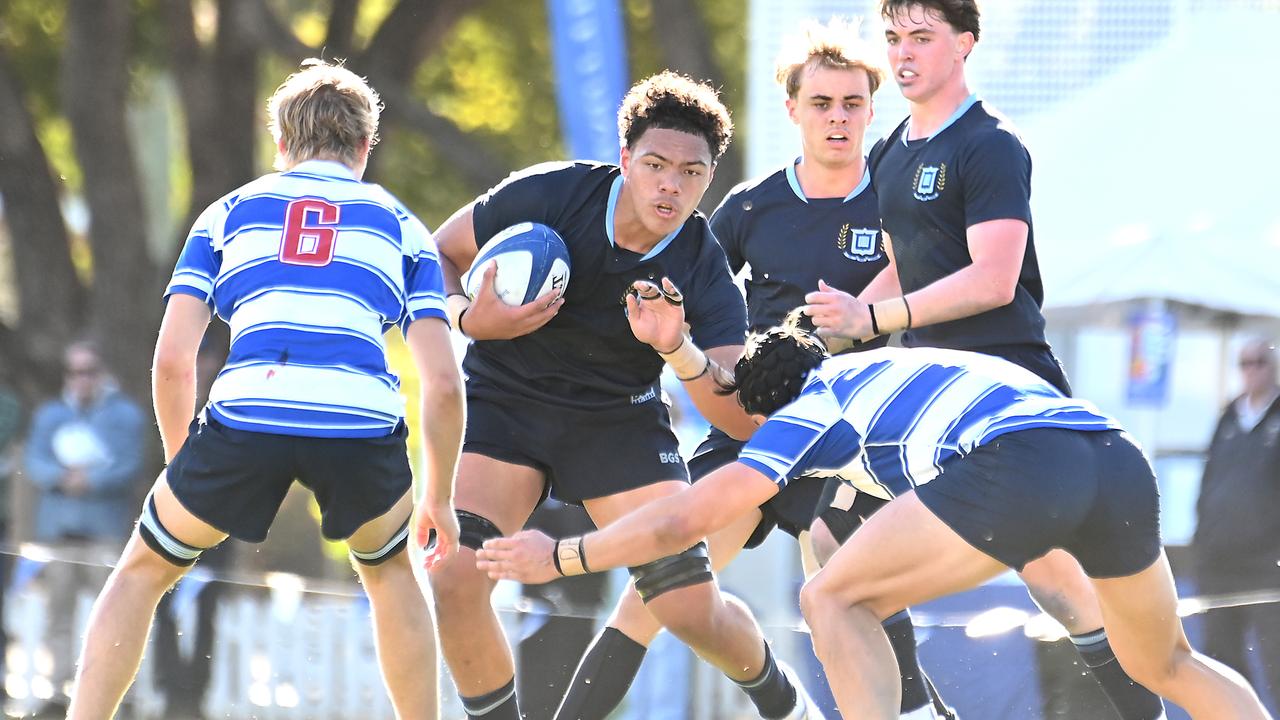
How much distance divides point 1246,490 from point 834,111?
330 centimetres

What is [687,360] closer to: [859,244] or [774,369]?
[774,369]

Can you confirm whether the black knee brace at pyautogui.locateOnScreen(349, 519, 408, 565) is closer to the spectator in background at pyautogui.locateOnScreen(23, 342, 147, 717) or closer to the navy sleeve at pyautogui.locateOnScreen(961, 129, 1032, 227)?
the navy sleeve at pyautogui.locateOnScreen(961, 129, 1032, 227)

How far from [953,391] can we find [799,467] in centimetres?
43

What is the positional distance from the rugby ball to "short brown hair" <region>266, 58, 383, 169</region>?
1.79ft

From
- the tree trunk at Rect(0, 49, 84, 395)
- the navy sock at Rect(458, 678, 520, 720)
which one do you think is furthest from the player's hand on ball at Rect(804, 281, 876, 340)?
the tree trunk at Rect(0, 49, 84, 395)

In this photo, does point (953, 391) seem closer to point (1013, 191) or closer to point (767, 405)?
point (767, 405)

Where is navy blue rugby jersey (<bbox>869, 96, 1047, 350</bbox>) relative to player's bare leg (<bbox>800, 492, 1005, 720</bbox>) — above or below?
above

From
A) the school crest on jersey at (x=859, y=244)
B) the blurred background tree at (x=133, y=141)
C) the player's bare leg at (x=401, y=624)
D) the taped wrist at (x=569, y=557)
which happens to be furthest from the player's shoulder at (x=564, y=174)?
the blurred background tree at (x=133, y=141)

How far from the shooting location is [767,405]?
4.12 meters

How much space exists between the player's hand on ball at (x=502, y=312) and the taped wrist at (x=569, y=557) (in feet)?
3.03

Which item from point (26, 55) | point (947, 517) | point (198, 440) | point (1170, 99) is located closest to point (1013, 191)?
point (947, 517)

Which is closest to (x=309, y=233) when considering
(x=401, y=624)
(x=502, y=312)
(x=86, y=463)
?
(x=502, y=312)

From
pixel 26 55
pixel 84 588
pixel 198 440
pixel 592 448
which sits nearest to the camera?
pixel 198 440

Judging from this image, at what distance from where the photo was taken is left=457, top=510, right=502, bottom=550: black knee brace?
15.4ft
